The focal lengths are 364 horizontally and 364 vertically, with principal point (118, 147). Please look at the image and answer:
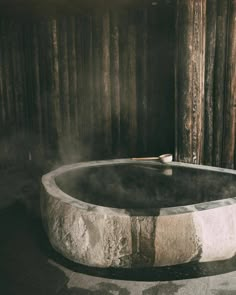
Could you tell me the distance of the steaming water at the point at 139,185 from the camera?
164 inches

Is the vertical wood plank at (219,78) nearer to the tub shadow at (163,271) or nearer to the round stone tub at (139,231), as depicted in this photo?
the round stone tub at (139,231)

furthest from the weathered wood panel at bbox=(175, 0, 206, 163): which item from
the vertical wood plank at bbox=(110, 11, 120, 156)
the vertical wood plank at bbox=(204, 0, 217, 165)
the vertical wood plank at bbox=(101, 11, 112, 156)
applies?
the vertical wood plank at bbox=(101, 11, 112, 156)

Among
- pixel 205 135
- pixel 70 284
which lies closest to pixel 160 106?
pixel 205 135

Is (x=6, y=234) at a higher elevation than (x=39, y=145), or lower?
lower

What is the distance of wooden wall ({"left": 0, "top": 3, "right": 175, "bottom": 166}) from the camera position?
5.17m

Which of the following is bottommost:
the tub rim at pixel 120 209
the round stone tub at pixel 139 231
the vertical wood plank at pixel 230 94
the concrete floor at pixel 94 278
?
the concrete floor at pixel 94 278

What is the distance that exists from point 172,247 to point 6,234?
215 cm

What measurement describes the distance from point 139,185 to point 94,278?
4.66ft

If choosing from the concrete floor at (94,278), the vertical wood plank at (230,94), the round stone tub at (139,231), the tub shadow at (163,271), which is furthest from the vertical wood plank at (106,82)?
the tub shadow at (163,271)

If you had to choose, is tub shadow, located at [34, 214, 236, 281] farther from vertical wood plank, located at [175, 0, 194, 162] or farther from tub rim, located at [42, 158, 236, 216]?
vertical wood plank, located at [175, 0, 194, 162]

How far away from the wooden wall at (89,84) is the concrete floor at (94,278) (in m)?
2.18

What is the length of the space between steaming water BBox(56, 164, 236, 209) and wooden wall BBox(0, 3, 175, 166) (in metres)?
0.97

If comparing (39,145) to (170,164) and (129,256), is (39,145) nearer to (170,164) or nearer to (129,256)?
(170,164)

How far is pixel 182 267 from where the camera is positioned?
3.48 m
